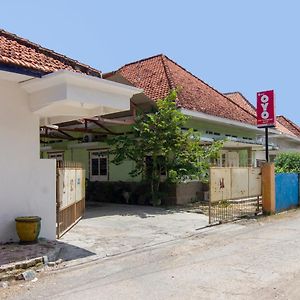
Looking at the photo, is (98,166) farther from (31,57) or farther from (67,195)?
(31,57)

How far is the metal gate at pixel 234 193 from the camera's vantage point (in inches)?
535

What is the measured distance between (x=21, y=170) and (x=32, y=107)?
150cm

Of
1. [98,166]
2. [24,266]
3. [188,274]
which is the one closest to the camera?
[188,274]

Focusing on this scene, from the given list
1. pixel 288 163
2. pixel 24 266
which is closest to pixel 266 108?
pixel 288 163

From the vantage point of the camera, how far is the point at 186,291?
241 inches

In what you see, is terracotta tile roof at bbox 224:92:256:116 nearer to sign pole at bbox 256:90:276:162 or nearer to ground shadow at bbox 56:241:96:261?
sign pole at bbox 256:90:276:162

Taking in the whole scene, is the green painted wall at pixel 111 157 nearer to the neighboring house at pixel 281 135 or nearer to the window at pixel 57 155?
the window at pixel 57 155

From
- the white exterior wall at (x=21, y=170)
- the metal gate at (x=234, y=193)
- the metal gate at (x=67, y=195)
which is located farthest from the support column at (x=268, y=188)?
the white exterior wall at (x=21, y=170)

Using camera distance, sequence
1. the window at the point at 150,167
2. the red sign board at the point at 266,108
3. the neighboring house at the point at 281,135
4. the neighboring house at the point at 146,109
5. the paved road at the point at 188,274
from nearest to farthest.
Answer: the paved road at the point at 188,274, the red sign board at the point at 266,108, the window at the point at 150,167, the neighboring house at the point at 146,109, the neighboring house at the point at 281,135

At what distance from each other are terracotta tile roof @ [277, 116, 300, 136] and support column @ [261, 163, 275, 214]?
2467cm

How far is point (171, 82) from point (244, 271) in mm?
15115

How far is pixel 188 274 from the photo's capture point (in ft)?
23.4

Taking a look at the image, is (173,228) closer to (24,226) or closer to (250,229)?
(250,229)

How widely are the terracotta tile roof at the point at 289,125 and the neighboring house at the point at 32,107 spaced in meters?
33.2
